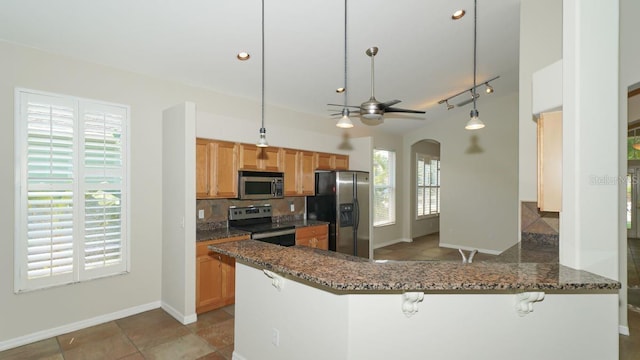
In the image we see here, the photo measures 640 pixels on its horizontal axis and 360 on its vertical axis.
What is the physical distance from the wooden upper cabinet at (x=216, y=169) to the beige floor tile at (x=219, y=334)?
4.98ft

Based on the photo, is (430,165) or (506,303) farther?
(430,165)

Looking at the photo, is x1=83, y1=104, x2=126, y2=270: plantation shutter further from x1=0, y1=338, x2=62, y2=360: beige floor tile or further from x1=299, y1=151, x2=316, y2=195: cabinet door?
x1=299, y1=151, x2=316, y2=195: cabinet door

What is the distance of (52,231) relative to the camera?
118 inches

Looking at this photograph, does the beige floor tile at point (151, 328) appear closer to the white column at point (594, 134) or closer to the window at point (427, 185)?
the white column at point (594, 134)

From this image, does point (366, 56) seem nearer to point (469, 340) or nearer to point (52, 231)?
point (469, 340)

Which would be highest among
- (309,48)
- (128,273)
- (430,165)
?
(309,48)

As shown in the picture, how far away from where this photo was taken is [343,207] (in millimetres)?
5152

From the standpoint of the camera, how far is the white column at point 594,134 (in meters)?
1.77

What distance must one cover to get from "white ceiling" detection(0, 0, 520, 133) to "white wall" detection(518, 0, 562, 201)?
31cm

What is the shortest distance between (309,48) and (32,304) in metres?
3.87

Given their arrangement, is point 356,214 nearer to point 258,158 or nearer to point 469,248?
point 258,158

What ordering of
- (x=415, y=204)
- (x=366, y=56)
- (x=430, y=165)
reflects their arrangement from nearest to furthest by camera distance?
(x=366, y=56), (x=415, y=204), (x=430, y=165)

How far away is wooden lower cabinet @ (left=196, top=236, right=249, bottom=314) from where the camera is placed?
138 inches

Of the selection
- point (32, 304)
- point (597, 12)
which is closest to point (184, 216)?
point (32, 304)
